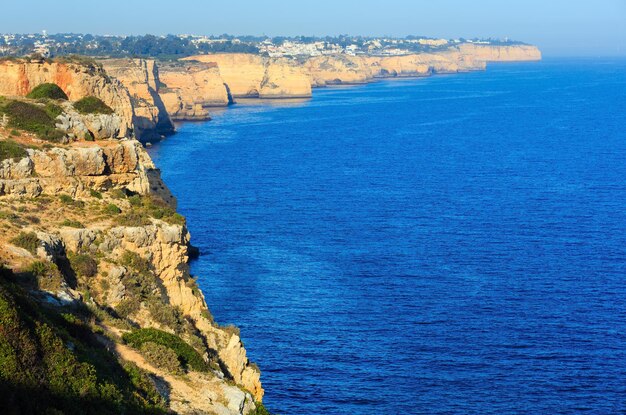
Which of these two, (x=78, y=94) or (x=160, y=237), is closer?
(x=160, y=237)

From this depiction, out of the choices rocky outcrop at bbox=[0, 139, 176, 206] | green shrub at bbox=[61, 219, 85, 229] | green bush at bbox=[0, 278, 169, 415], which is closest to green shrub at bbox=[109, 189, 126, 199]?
rocky outcrop at bbox=[0, 139, 176, 206]

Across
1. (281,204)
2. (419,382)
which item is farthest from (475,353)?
(281,204)

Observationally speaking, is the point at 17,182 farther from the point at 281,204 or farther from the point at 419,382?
the point at 281,204

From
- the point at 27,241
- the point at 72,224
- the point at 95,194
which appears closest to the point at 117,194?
the point at 95,194

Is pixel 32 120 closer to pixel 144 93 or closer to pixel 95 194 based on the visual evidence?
pixel 95 194

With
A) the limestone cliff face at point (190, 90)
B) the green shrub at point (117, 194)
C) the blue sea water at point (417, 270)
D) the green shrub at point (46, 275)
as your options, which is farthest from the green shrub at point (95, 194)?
the limestone cliff face at point (190, 90)
